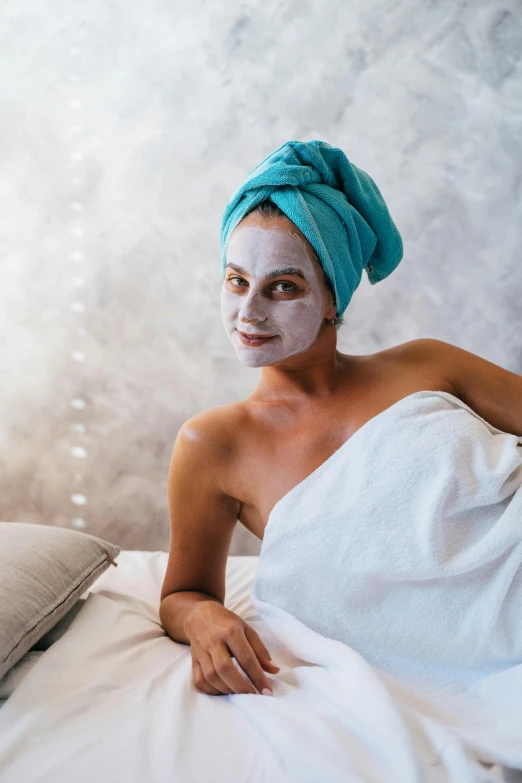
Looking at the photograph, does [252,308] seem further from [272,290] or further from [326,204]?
[326,204]

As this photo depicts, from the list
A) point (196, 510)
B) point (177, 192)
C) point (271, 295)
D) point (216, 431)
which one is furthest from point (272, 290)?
point (177, 192)

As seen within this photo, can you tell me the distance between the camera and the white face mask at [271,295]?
1126 mm

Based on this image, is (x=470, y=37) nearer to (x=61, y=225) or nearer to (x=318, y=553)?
(x=61, y=225)

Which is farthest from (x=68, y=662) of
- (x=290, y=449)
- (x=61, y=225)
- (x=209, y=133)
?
(x=209, y=133)

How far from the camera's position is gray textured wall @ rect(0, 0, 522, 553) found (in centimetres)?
185

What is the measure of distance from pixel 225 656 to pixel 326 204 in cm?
73

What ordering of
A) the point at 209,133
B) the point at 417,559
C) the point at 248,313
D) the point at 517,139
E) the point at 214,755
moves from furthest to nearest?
the point at 209,133 → the point at 517,139 → the point at 248,313 → the point at 417,559 → the point at 214,755

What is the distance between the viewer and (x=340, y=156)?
3.94ft

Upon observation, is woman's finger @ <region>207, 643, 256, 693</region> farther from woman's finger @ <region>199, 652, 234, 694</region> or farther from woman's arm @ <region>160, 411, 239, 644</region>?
woman's arm @ <region>160, 411, 239, 644</region>

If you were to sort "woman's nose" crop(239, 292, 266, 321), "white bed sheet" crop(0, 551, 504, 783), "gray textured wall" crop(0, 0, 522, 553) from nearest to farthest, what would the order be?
"white bed sheet" crop(0, 551, 504, 783) < "woman's nose" crop(239, 292, 266, 321) < "gray textured wall" crop(0, 0, 522, 553)

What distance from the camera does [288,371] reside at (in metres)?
1.25

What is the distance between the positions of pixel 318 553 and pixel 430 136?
4.17 ft

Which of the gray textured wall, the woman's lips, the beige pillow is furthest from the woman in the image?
the gray textured wall

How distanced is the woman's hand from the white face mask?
417 mm
